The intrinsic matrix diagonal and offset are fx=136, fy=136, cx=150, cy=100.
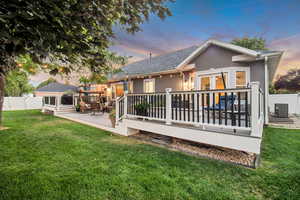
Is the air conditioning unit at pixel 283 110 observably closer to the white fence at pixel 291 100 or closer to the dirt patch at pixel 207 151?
the white fence at pixel 291 100

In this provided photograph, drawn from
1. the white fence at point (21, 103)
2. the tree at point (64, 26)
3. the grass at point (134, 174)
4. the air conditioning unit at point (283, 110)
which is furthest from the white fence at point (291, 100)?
the white fence at point (21, 103)

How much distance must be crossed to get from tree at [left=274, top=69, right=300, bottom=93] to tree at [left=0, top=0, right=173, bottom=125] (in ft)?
91.3

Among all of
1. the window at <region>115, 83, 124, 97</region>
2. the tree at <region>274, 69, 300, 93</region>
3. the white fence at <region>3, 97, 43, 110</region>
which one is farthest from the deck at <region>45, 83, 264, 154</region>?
the tree at <region>274, 69, 300, 93</region>

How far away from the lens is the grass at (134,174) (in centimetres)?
220

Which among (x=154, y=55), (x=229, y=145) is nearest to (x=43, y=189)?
(x=229, y=145)

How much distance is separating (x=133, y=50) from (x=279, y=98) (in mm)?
14465

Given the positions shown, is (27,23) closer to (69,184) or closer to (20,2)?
(20,2)

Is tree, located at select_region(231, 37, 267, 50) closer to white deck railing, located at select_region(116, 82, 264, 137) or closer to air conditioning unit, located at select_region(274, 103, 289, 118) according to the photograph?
air conditioning unit, located at select_region(274, 103, 289, 118)

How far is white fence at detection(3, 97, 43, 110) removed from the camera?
52.9ft

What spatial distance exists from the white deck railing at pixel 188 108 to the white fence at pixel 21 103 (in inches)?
729

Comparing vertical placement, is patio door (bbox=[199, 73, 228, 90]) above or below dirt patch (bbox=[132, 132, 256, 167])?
above

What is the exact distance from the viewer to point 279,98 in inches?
496

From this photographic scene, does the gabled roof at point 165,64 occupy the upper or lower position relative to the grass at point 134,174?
upper

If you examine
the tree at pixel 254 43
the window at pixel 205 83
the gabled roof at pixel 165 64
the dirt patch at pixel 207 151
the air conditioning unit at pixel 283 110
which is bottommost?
the dirt patch at pixel 207 151
